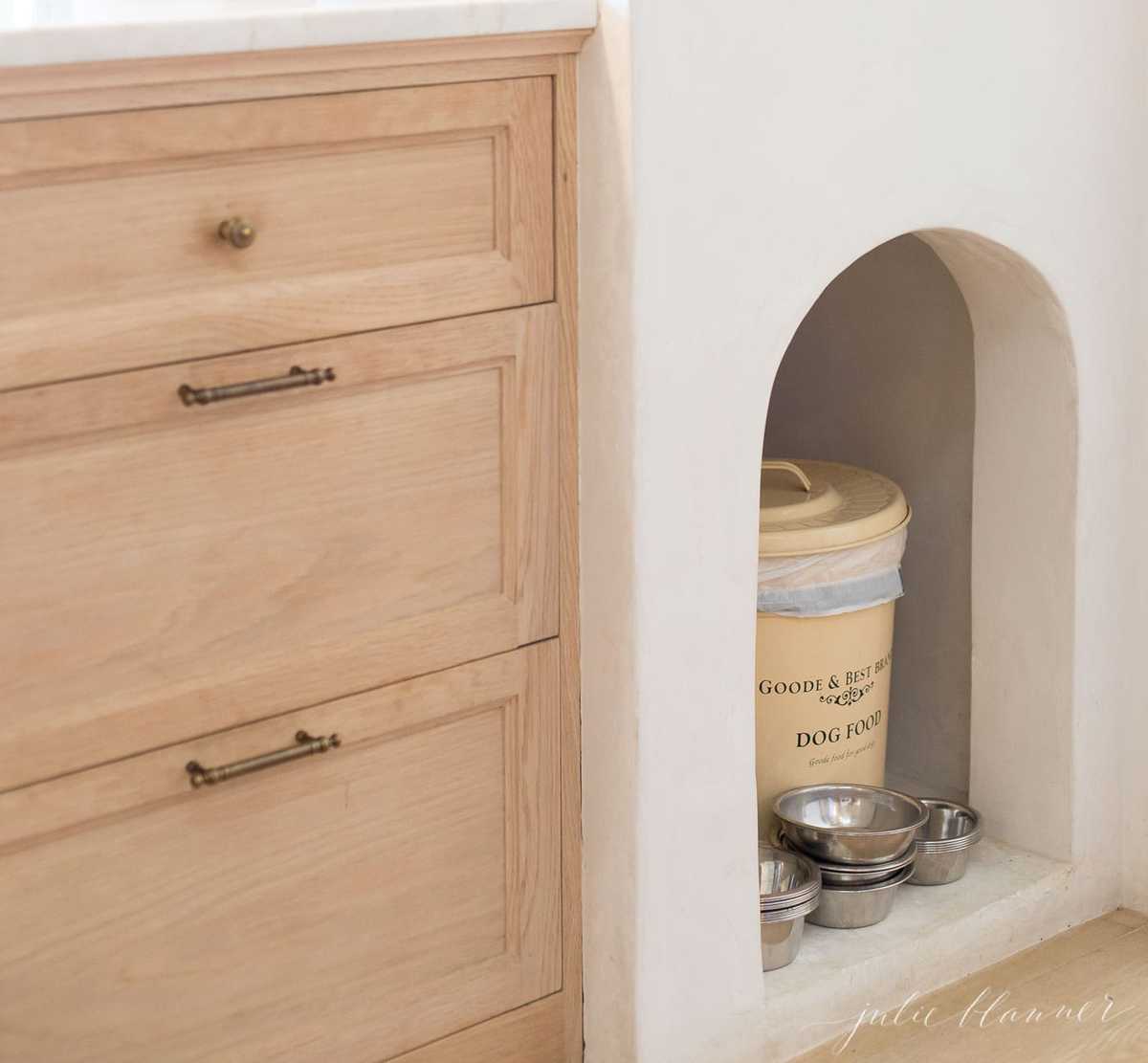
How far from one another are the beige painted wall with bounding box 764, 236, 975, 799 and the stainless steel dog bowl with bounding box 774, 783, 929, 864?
0.26 m

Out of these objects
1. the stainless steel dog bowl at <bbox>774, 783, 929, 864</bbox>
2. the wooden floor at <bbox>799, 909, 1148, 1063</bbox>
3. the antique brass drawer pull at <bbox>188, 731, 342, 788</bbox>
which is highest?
the antique brass drawer pull at <bbox>188, 731, 342, 788</bbox>

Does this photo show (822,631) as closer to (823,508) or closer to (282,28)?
(823,508)

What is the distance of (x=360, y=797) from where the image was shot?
65.6 inches

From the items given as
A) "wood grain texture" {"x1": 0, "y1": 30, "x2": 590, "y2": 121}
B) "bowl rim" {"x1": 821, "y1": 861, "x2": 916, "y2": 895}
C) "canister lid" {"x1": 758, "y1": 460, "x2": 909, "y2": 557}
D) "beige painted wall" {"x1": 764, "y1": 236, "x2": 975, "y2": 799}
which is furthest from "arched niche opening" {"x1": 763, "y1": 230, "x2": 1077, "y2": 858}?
"wood grain texture" {"x1": 0, "y1": 30, "x2": 590, "y2": 121}

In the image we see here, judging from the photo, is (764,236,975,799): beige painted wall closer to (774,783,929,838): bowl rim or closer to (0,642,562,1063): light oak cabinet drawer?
(774,783,929,838): bowl rim

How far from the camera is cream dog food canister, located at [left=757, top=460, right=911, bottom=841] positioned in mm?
2100

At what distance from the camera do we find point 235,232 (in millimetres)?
1472

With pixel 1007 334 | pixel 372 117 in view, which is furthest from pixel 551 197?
pixel 1007 334

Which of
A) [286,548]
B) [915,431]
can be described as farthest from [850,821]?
[286,548]

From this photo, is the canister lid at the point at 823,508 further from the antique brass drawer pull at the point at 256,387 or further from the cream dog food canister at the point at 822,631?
the antique brass drawer pull at the point at 256,387

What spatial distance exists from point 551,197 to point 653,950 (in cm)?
75

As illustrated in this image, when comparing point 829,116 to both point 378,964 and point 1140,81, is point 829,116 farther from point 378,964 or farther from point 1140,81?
point 378,964

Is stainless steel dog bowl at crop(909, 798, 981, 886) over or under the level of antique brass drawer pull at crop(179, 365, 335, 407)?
under

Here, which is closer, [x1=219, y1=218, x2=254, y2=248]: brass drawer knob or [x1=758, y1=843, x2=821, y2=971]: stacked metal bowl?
[x1=219, y1=218, x2=254, y2=248]: brass drawer knob
